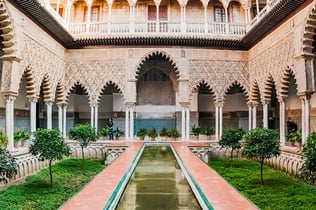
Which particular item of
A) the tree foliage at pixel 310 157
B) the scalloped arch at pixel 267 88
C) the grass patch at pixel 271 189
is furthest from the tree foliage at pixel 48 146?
the scalloped arch at pixel 267 88

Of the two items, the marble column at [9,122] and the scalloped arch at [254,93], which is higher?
the scalloped arch at [254,93]

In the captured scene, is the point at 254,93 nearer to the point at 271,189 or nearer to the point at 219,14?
the point at 219,14

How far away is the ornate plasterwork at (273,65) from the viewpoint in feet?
41.3

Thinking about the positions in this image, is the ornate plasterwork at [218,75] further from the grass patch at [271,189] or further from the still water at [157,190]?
the still water at [157,190]

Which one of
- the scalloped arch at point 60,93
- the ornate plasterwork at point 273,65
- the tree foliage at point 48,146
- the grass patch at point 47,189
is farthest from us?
the scalloped arch at point 60,93

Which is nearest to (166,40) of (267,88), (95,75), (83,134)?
(95,75)

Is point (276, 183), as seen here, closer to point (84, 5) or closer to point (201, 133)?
point (201, 133)

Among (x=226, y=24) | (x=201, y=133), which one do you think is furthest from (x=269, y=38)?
(x=201, y=133)

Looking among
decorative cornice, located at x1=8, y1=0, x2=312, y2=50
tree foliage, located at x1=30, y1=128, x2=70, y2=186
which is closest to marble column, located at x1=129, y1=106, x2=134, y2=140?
decorative cornice, located at x1=8, y1=0, x2=312, y2=50

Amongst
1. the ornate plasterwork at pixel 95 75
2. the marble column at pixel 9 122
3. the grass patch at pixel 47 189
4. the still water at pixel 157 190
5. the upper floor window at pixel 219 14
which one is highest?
the upper floor window at pixel 219 14

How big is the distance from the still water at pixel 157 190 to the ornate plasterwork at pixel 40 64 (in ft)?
17.4

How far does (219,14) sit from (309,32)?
8.52 meters

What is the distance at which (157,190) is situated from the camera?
6.68 meters

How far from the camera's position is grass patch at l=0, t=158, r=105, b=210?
736 cm
